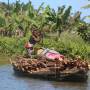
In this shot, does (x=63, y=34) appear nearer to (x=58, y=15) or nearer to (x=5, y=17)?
(x=58, y=15)

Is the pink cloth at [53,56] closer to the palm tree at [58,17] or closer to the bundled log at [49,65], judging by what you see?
the bundled log at [49,65]

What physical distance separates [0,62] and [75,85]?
943 cm

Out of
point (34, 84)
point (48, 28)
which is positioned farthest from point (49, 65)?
point (48, 28)

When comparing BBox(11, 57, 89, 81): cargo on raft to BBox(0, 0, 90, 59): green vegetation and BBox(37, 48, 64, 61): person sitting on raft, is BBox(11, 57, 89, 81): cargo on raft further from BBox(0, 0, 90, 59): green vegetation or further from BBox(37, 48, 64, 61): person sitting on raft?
BBox(0, 0, 90, 59): green vegetation

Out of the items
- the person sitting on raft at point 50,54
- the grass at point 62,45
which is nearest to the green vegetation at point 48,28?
the grass at point 62,45

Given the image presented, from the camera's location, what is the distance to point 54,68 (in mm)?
17938

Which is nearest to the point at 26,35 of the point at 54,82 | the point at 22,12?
the point at 22,12

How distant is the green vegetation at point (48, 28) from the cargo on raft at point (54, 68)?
779cm

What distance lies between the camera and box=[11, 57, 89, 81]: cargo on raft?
1772cm

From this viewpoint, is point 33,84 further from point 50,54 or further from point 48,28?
point 48,28

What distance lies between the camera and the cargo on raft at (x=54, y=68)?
17719 millimetres

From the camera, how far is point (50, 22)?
103ft

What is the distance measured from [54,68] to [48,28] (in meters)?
14.2

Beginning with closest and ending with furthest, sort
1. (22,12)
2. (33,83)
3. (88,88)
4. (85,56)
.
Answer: (88,88) → (33,83) → (85,56) → (22,12)
